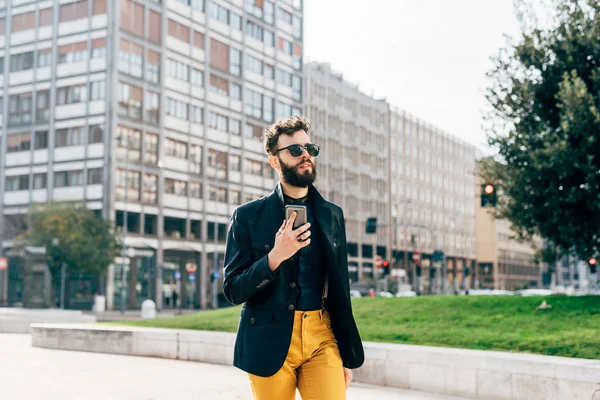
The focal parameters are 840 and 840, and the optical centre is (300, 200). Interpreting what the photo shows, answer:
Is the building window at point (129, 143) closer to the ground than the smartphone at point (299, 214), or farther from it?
farther from it

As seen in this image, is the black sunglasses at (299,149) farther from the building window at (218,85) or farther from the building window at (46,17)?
the building window at (218,85)

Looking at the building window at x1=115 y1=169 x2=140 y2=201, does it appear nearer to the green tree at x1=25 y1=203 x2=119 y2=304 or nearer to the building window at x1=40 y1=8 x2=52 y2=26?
the green tree at x1=25 y1=203 x2=119 y2=304

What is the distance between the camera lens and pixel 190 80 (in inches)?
2474

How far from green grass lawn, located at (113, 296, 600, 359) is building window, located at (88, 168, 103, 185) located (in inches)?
1414

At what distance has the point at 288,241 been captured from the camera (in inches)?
146

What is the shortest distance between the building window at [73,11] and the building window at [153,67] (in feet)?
16.9

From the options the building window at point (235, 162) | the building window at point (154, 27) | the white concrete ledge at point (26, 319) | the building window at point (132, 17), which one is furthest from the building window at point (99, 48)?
the white concrete ledge at point (26, 319)

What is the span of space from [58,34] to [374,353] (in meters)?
51.0

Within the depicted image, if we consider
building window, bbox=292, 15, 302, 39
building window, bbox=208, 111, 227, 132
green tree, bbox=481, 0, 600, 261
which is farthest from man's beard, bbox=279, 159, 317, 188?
building window, bbox=292, 15, 302, 39

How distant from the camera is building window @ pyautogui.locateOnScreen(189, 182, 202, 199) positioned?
2442 inches

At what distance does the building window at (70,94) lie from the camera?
2206 inches

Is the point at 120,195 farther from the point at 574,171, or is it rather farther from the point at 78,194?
the point at 574,171

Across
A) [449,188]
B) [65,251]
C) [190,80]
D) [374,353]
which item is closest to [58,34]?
[190,80]

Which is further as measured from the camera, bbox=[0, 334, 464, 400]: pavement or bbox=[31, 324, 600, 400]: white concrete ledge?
bbox=[0, 334, 464, 400]: pavement
